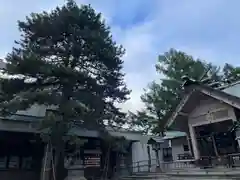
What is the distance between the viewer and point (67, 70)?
11844 mm

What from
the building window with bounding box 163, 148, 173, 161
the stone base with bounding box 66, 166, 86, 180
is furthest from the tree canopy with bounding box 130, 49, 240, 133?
the stone base with bounding box 66, 166, 86, 180

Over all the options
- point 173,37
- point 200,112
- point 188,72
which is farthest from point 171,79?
point 200,112

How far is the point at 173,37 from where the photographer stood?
13.6 metres

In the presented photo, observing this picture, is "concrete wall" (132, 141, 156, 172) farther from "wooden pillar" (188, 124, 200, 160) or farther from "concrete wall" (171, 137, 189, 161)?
"wooden pillar" (188, 124, 200, 160)

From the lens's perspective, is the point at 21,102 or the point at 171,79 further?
the point at 171,79

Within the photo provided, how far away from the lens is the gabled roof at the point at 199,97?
32.4ft

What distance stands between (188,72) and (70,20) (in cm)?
1739

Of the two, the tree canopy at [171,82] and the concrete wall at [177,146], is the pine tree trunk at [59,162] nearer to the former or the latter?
the concrete wall at [177,146]

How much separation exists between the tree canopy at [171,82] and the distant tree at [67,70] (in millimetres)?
13166

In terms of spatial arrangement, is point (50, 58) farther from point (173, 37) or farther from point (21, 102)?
point (173, 37)

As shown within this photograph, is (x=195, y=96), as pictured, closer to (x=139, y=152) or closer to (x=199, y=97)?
(x=199, y=97)

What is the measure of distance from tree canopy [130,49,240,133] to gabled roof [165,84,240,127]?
1372 centimetres

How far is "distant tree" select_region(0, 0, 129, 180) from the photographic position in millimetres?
11516

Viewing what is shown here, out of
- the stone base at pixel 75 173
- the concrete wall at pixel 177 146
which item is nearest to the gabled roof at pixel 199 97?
the stone base at pixel 75 173
